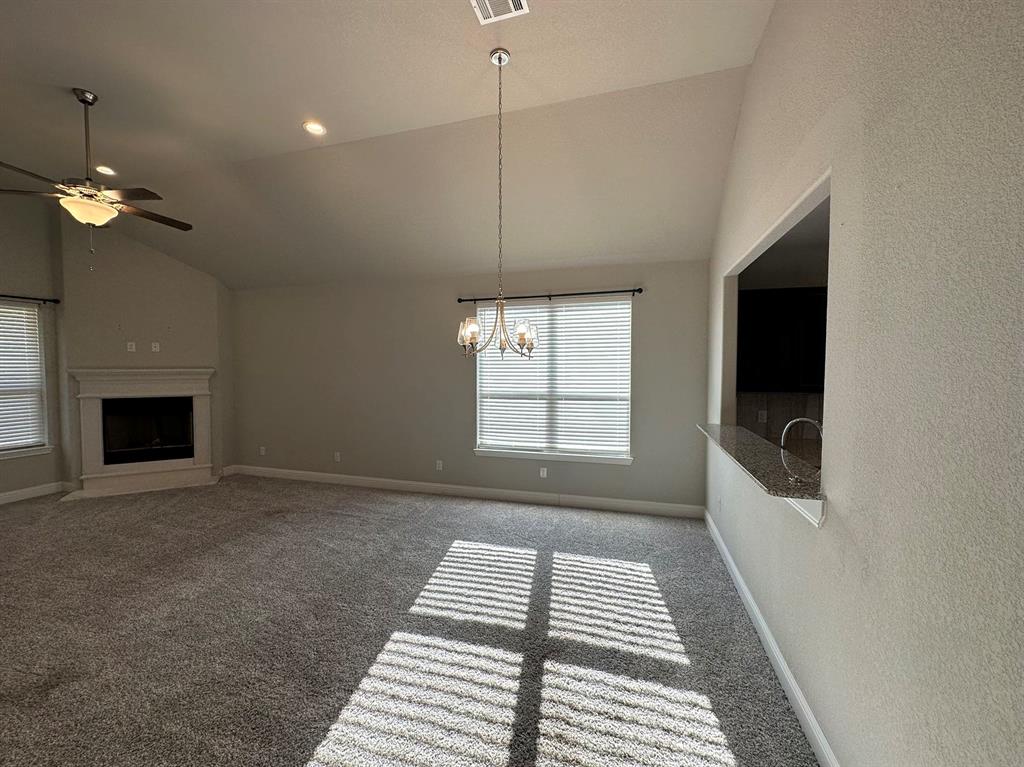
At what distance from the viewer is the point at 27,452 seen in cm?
478

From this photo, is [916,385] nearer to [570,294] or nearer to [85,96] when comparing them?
[570,294]

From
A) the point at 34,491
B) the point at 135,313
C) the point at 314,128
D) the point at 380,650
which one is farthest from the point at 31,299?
the point at 380,650

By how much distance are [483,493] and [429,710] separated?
309 centimetres

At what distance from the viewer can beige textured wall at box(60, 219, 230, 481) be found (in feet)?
16.2

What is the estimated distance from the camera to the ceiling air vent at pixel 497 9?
7.05 ft

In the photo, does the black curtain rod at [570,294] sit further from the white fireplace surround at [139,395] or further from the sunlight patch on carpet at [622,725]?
the white fireplace surround at [139,395]

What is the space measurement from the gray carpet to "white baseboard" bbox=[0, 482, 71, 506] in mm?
1191

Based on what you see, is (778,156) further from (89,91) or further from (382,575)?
(89,91)

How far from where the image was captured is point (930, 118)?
1089 mm

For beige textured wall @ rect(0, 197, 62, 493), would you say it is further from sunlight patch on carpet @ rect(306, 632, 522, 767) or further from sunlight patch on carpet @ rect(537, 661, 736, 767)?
sunlight patch on carpet @ rect(537, 661, 736, 767)

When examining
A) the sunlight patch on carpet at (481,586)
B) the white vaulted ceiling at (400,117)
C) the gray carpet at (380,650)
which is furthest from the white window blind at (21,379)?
the sunlight patch on carpet at (481,586)

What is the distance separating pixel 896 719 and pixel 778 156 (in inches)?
94.1

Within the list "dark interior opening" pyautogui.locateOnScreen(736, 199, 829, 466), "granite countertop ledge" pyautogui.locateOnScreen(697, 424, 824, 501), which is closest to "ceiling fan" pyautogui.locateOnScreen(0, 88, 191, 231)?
"granite countertop ledge" pyautogui.locateOnScreen(697, 424, 824, 501)

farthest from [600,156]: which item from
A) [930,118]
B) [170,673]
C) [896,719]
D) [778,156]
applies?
[170,673]
